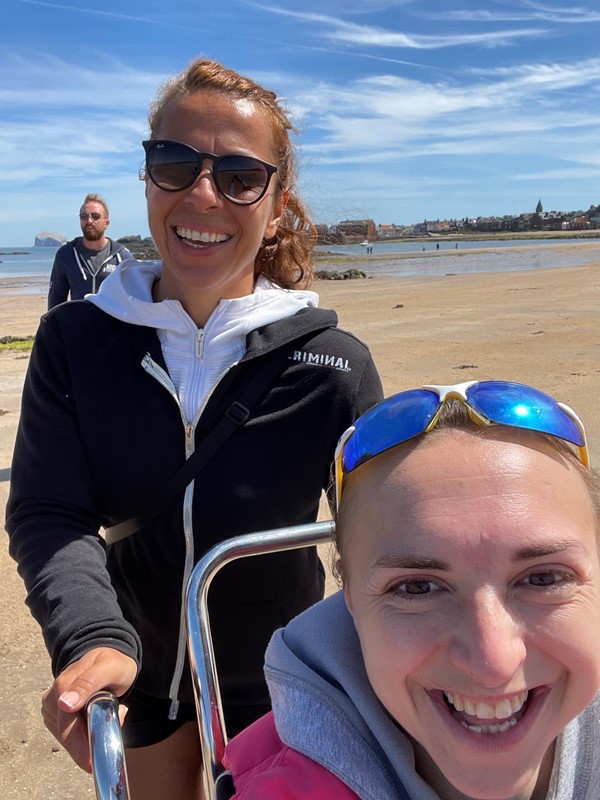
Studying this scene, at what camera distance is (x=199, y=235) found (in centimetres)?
199

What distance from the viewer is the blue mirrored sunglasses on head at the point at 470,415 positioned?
51.3 inches

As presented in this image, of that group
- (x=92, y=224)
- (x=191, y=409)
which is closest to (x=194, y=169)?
(x=191, y=409)

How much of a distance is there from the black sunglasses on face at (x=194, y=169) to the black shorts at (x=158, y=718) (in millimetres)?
1363

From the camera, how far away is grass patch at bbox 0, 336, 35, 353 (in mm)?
13125

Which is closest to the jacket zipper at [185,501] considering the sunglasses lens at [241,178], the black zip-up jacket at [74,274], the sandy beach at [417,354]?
the sunglasses lens at [241,178]

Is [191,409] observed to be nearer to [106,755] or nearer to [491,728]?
[106,755]

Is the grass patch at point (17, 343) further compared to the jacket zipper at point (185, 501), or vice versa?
the grass patch at point (17, 343)

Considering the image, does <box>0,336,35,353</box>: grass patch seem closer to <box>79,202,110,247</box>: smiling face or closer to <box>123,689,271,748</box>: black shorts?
<box>79,202,110,247</box>: smiling face

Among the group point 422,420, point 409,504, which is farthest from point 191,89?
point 409,504

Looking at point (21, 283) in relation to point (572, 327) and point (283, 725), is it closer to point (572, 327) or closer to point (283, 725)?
point (572, 327)

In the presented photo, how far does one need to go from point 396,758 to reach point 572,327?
1238cm

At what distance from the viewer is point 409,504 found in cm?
124

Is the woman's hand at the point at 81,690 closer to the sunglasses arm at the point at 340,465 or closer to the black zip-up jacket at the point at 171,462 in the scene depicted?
the black zip-up jacket at the point at 171,462

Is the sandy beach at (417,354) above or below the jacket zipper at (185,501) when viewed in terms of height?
below
